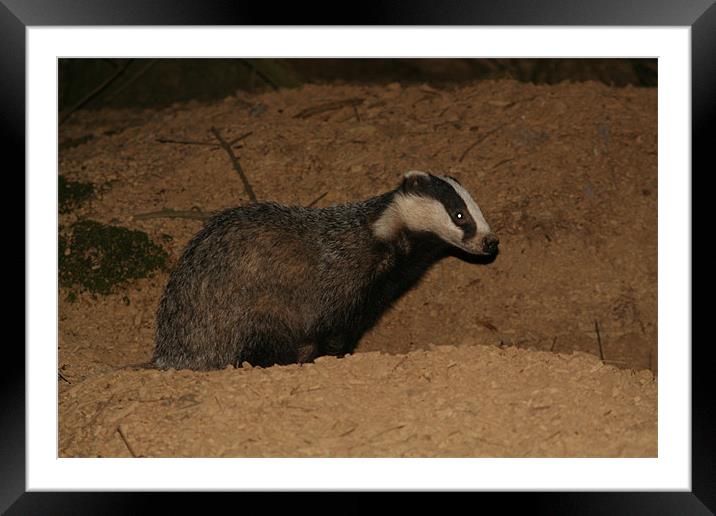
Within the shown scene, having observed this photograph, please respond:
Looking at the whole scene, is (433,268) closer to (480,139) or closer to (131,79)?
(480,139)

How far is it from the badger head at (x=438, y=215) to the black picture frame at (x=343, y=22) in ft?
6.59

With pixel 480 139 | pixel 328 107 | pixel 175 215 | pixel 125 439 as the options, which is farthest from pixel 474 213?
pixel 125 439

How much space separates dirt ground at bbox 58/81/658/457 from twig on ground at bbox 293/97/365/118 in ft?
0.17

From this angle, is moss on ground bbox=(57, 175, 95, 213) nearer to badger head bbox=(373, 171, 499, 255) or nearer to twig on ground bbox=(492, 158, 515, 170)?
badger head bbox=(373, 171, 499, 255)

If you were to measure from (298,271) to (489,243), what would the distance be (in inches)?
47.9

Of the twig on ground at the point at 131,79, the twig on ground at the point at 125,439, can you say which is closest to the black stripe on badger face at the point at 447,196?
the twig on ground at the point at 125,439

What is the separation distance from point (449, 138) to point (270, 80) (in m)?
2.14

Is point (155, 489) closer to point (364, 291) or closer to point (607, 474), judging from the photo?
point (607, 474)

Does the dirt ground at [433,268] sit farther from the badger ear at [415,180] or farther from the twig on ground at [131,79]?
the badger ear at [415,180]

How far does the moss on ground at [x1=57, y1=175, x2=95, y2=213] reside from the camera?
6687 mm

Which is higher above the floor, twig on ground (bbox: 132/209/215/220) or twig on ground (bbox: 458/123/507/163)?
twig on ground (bbox: 458/123/507/163)

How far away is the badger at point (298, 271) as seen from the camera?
16.8ft

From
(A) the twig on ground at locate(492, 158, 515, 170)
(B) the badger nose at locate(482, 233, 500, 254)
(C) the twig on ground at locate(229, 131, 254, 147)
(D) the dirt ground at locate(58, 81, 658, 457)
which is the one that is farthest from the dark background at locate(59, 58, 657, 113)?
(B) the badger nose at locate(482, 233, 500, 254)

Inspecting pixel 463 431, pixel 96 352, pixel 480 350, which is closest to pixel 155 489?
pixel 463 431
